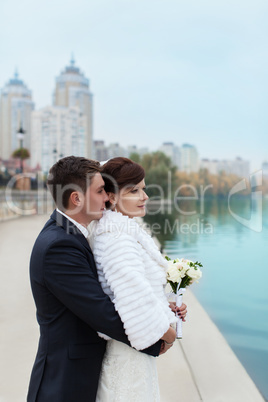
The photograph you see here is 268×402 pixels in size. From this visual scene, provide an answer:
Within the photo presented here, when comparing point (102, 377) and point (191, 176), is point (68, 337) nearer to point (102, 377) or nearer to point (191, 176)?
point (102, 377)

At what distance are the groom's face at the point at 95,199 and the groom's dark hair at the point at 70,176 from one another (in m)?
0.02

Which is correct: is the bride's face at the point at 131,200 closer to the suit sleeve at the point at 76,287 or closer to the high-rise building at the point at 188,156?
the suit sleeve at the point at 76,287

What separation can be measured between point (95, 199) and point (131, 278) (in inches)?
14.1

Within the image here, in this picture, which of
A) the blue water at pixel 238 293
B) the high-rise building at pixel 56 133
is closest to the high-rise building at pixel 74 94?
the high-rise building at pixel 56 133

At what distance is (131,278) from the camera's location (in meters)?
1.50

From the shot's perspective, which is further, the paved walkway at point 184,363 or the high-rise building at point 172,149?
the high-rise building at point 172,149

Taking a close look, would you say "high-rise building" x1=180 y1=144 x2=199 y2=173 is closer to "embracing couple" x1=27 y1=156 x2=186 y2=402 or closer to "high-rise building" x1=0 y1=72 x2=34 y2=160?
"high-rise building" x1=0 y1=72 x2=34 y2=160

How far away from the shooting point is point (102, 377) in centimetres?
167

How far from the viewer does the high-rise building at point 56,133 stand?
9056 centimetres

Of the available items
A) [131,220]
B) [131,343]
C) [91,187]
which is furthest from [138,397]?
[91,187]

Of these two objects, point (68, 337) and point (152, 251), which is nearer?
point (68, 337)

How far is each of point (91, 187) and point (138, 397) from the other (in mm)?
871

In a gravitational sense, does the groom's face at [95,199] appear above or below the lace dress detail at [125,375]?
above

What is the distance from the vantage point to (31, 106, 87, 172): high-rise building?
90.6m
